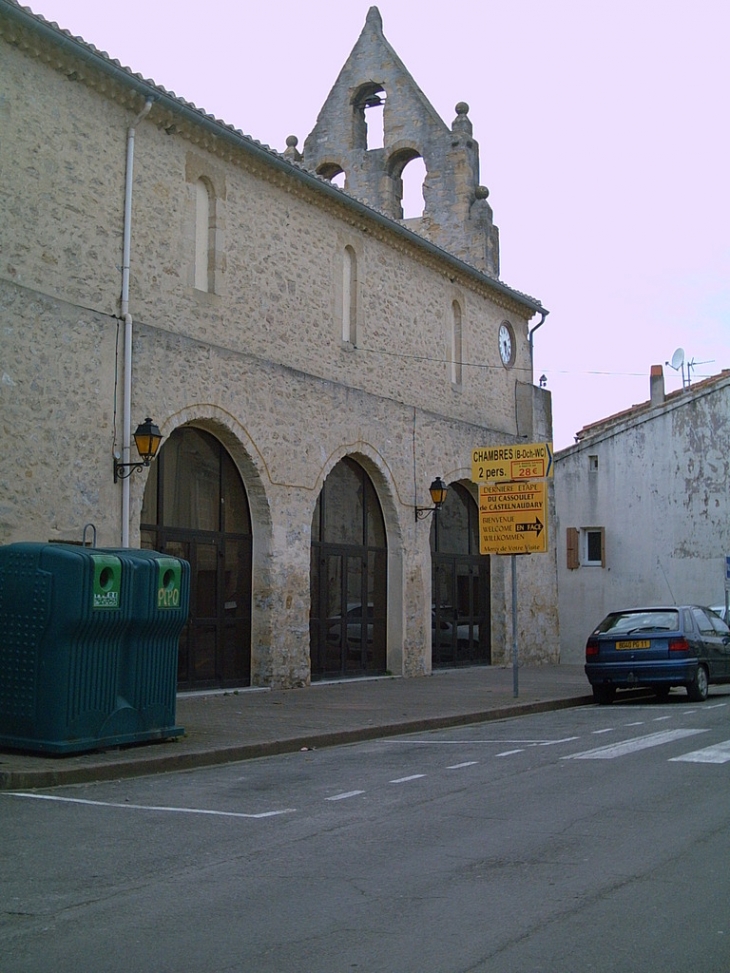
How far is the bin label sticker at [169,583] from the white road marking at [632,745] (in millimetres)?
3978

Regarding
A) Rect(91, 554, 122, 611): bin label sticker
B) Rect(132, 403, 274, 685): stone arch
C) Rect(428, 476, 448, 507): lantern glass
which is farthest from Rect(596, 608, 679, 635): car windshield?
Rect(91, 554, 122, 611): bin label sticker

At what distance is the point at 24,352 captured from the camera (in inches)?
535

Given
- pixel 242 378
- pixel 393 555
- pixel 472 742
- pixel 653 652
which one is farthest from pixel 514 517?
pixel 472 742

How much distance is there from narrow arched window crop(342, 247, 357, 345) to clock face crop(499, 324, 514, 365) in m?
Answer: 6.43

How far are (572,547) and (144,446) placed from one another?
58.8ft

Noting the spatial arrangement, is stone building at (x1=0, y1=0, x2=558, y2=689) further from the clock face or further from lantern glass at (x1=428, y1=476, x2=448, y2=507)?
lantern glass at (x1=428, y1=476, x2=448, y2=507)

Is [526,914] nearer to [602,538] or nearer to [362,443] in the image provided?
[362,443]

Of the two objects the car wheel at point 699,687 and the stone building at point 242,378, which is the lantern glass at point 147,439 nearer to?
the stone building at point 242,378

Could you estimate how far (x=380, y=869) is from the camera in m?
6.27

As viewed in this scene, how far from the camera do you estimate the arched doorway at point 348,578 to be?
19.5m

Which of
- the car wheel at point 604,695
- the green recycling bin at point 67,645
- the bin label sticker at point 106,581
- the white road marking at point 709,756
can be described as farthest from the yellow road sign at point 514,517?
the bin label sticker at point 106,581

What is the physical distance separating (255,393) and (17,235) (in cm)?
482

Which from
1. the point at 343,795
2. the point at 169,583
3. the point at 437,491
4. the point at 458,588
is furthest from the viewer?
the point at 458,588

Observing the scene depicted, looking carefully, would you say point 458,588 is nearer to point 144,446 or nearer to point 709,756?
point 144,446
